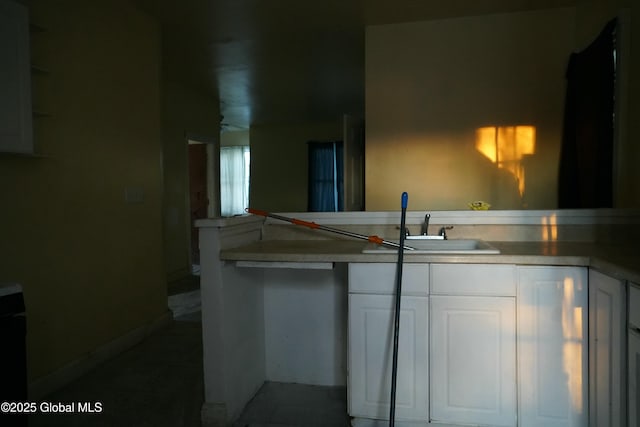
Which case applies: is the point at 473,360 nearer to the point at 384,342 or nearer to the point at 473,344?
the point at 473,344

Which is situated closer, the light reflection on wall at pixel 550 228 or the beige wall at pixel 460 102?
the light reflection on wall at pixel 550 228

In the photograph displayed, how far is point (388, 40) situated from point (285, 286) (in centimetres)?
246

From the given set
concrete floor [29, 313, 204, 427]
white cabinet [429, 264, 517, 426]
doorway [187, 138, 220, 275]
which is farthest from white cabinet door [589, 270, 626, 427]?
doorway [187, 138, 220, 275]

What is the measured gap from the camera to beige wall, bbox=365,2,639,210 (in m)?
3.22

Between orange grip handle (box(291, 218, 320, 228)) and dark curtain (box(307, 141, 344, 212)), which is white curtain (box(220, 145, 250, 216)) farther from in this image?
orange grip handle (box(291, 218, 320, 228))

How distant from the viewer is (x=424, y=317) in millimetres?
1653

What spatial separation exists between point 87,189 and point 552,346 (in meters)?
2.69

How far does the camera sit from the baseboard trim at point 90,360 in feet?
6.95

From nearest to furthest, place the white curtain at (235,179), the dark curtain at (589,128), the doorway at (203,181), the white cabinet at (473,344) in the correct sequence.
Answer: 1. the white cabinet at (473,344)
2. the dark curtain at (589,128)
3. the doorway at (203,181)
4. the white curtain at (235,179)

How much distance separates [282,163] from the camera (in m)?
7.82

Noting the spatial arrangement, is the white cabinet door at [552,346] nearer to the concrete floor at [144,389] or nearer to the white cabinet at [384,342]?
the white cabinet at [384,342]

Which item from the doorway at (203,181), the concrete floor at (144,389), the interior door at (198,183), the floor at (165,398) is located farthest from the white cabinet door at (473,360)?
the interior door at (198,183)

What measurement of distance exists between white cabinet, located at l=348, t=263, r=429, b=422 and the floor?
290 mm

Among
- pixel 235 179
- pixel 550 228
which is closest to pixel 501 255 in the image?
pixel 550 228
